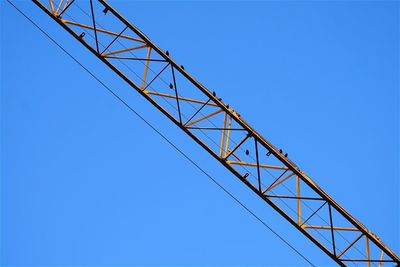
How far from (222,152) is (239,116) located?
1.31 metres

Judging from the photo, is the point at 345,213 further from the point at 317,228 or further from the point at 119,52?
the point at 119,52

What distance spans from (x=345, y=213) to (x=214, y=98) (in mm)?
5550

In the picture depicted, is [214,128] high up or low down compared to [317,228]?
up

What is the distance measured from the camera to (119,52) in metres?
20.3

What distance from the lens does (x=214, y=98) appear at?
64.6 ft

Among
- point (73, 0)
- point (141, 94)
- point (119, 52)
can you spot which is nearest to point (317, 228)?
point (141, 94)

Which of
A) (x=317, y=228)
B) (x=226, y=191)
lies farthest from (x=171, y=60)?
(x=317, y=228)

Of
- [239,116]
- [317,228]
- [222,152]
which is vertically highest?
[239,116]

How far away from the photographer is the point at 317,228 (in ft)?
65.4

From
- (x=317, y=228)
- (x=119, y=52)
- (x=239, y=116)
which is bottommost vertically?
(x=317, y=228)

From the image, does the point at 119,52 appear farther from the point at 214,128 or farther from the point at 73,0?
the point at 214,128

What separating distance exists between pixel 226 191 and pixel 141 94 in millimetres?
4170

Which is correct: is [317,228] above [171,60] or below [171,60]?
below

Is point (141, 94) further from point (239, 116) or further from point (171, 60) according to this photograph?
point (239, 116)
